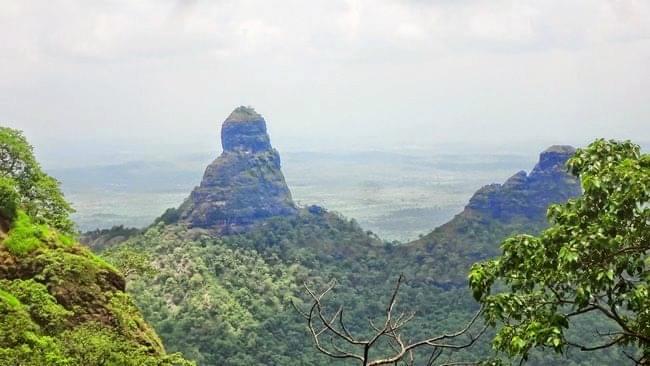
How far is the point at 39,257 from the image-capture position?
15953 mm

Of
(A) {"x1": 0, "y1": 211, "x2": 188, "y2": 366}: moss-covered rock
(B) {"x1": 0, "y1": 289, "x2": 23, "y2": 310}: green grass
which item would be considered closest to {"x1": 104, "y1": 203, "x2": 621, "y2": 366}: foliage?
(A) {"x1": 0, "y1": 211, "x2": 188, "y2": 366}: moss-covered rock

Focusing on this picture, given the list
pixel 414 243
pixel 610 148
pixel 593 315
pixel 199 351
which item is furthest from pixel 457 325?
pixel 610 148

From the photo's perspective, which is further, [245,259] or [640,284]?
[245,259]

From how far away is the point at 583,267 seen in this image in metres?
6.70

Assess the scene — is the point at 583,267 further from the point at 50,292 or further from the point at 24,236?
the point at 24,236

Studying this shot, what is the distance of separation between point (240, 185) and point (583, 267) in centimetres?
7976

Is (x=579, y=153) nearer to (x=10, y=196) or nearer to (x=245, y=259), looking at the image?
(x=10, y=196)

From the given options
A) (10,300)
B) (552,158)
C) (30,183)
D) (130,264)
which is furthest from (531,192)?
(10,300)

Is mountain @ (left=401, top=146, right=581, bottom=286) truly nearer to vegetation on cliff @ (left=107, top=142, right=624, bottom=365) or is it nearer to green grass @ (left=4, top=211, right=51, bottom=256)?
vegetation on cliff @ (left=107, top=142, right=624, bottom=365)

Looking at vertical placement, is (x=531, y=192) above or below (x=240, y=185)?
below

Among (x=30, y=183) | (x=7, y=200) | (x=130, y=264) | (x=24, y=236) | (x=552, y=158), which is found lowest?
(x=130, y=264)

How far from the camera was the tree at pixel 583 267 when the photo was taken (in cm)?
645

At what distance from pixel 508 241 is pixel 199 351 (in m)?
43.5

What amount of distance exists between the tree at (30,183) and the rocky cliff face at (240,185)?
54.3 meters
